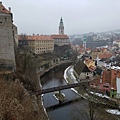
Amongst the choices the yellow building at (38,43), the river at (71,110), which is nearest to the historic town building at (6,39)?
the river at (71,110)

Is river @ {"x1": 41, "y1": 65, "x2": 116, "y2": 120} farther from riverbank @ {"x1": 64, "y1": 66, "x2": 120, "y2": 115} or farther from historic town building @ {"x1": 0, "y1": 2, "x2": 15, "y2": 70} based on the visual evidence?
historic town building @ {"x1": 0, "y1": 2, "x2": 15, "y2": 70}

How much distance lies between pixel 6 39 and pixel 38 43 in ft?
72.6

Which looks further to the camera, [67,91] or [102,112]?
[67,91]

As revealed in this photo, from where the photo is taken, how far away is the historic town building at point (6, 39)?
1600 cm

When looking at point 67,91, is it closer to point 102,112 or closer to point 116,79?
point 116,79

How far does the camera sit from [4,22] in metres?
16.1

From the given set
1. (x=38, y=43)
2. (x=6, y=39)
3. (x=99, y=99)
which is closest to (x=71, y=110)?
(x=99, y=99)

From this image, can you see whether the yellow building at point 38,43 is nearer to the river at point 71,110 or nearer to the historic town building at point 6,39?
the historic town building at point 6,39

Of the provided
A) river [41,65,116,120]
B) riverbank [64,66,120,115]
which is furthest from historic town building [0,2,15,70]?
riverbank [64,66,120,115]

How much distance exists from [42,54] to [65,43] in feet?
46.4

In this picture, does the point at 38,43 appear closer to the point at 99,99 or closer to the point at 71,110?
the point at 99,99

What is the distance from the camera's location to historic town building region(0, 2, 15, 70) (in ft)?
52.5

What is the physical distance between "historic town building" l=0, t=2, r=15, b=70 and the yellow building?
63.2ft

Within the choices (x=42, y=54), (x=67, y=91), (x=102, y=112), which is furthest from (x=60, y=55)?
(x=102, y=112)
